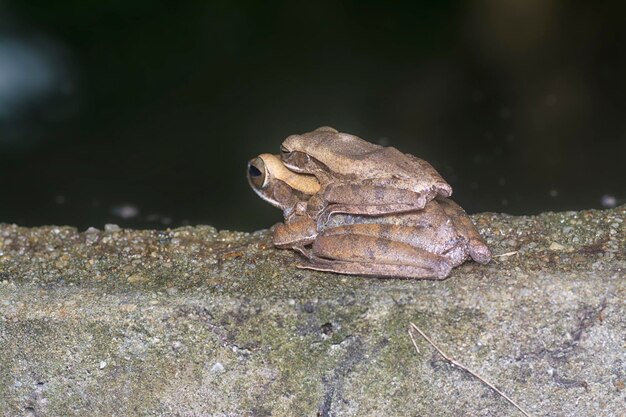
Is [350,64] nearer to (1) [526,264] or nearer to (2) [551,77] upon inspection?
(2) [551,77]

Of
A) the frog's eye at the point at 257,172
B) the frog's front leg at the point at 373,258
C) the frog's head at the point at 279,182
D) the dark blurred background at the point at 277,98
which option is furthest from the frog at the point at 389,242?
the dark blurred background at the point at 277,98

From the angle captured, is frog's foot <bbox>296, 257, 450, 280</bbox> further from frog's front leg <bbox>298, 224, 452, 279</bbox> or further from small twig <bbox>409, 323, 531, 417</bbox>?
small twig <bbox>409, 323, 531, 417</bbox>

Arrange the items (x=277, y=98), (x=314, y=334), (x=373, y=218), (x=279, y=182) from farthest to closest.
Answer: (x=277, y=98), (x=279, y=182), (x=373, y=218), (x=314, y=334)

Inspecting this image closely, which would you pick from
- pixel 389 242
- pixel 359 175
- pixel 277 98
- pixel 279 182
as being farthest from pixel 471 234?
pixel 277 98

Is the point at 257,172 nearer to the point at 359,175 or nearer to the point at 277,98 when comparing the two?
the point at 359,175

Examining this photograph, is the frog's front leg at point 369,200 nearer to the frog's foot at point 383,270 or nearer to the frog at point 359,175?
the frog at point 359,175

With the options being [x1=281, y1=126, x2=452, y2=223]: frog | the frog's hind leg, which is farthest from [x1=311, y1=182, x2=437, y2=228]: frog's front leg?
the frog's hind leg
